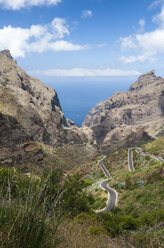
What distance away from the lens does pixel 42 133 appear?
403 feet

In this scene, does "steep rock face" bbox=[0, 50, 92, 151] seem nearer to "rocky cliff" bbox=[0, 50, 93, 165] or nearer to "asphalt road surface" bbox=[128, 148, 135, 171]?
"rocky cliff" bbox=[0, 50, 93, 165]

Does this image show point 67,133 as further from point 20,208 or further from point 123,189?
point 20,208

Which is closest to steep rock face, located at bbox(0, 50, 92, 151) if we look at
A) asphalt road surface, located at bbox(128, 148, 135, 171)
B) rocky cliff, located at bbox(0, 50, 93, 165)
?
rocky cliff, located at bbox(0, 50, 93, 165)

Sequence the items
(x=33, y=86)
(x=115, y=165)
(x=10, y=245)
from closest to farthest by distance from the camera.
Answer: (x=10, y=245)
(x=115, y=165)
(x=33, y=86)

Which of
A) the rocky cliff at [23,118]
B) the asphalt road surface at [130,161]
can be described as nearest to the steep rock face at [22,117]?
the rocky cliff at [23,118]

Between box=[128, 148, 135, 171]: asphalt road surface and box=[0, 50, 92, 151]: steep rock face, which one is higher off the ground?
box=[0, 50, 92, 151]: steep rock face

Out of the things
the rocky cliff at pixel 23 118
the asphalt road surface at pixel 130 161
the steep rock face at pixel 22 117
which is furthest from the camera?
the steep rock face at pixel 22 117

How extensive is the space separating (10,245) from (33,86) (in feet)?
671

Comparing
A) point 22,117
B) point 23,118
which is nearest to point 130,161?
point 23,118

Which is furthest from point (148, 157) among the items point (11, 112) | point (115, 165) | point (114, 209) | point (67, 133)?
point (67, 133)

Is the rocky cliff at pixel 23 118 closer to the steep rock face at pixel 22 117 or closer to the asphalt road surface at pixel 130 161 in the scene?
the steep rock face at pixel 22 117

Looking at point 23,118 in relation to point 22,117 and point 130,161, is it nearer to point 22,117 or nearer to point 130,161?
point 22,117

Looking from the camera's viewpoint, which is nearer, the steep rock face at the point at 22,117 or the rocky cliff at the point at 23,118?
the rocky cliff at the point at 23,118

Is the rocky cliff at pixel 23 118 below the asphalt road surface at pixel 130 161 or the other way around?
the other way around
